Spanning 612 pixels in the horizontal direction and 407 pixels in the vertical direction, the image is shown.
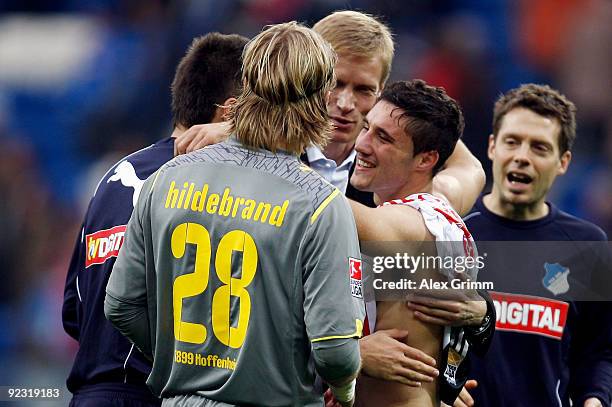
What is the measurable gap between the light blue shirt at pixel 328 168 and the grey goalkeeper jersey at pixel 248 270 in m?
1.43

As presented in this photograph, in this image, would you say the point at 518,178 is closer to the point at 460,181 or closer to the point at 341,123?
the point at 460,181

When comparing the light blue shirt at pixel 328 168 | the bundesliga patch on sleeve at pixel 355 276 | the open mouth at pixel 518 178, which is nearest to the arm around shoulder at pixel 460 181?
the light blue shirt at pixel 328 168

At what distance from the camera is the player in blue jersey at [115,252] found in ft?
11.5

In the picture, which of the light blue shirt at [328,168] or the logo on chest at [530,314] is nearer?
the light blue shirt at [328,168]

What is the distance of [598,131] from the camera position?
754 centimetres

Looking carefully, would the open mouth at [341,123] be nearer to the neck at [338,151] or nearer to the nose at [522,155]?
the neck at [338,151]

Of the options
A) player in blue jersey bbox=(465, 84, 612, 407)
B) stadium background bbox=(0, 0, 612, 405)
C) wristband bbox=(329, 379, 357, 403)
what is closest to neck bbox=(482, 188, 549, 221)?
player in blue jersey bbox=(465, 84, 612, 407)

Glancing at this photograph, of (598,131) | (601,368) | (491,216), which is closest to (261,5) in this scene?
(598,131)

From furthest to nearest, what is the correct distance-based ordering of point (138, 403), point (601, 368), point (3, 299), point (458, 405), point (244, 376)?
point (3, 299), point (601, 368), point (458, 405), point (138, 403), point (244, 376)

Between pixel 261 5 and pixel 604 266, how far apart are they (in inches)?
167

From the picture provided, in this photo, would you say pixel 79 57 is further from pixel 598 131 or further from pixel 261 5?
pixel 598 131

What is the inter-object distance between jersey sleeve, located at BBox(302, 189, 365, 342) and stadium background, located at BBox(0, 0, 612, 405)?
4.67m

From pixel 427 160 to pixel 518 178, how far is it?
1.55 metres

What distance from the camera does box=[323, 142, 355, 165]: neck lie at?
176 inches
